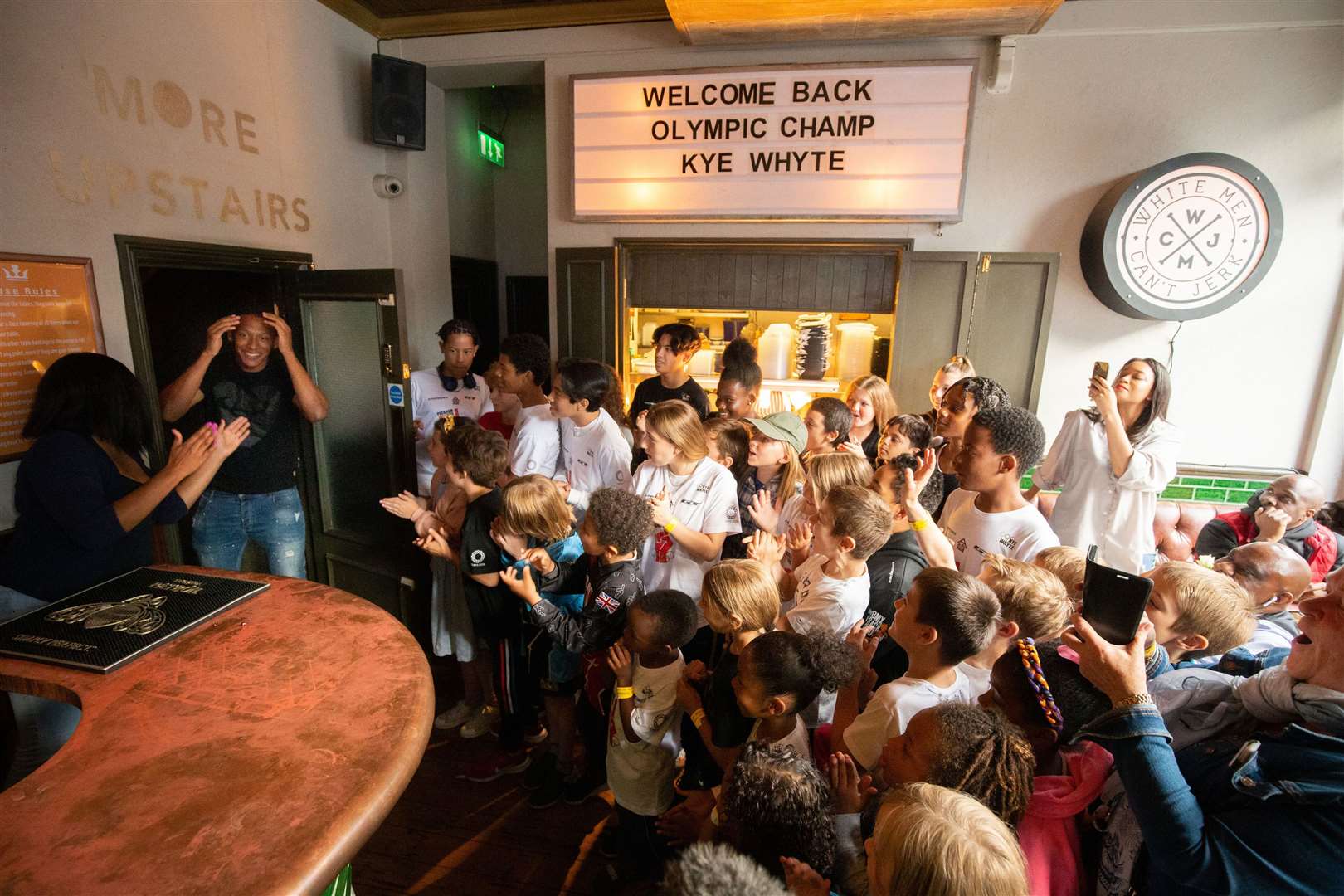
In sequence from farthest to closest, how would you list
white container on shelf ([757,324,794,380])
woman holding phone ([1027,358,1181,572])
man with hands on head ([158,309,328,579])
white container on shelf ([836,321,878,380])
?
white container on shelf ([757,324,794,380]) → white container on shelf ([836,321,878,380]) → man with hands on head ([158,309,328,579]) → woman holding phone ([1027,358,1181,572])

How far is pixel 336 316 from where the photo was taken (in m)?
3.42

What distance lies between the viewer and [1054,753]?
1.44 m

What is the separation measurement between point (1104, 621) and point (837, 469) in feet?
3.92

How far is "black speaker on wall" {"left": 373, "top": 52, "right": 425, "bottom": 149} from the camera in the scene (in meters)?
4.29

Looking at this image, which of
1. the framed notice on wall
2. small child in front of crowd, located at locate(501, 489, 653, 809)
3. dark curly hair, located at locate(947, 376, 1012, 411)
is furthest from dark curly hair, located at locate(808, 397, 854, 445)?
the framed notice on wall

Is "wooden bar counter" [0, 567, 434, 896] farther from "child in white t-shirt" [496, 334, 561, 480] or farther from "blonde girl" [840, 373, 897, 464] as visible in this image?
"blonde girl" [840, 373, 897, 464]

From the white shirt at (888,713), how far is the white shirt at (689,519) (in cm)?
109

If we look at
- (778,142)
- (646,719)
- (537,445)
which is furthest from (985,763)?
(778,142)

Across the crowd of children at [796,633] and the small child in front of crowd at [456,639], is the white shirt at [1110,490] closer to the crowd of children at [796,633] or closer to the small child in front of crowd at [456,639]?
the crowd of children at [796,633]

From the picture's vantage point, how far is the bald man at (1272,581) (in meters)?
2.15

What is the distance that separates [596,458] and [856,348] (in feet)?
8.68

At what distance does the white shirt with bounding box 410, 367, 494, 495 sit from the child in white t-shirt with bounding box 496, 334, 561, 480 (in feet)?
0.94

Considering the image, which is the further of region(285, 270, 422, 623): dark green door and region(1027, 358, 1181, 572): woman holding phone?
region(285, 270, 422, 623): dark green door

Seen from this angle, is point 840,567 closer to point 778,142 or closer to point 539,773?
point 539,773
